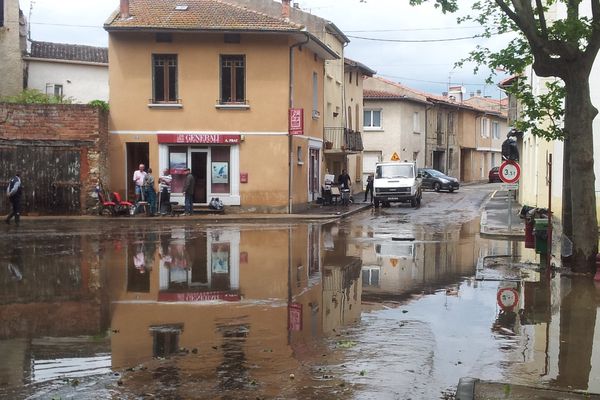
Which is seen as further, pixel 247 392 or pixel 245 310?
pixel 245 310

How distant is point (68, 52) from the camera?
43375 mm

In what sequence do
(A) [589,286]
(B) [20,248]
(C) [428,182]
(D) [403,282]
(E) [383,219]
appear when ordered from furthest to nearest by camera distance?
(C) [428,182], (E) [383,219], (B) [20,248], (D) [403,282], (A) [589,286]

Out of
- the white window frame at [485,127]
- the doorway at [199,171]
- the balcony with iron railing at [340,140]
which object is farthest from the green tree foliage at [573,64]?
the white window frame at [485,127]

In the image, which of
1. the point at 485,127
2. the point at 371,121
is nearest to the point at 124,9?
the point at 371,121

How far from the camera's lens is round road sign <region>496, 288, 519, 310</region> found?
1062 centimetres

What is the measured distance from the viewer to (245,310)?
10078 mm

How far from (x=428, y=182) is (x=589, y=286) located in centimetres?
3725

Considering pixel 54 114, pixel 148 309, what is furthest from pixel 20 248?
pixel 54 114

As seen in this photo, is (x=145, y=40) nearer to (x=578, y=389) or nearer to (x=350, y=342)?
(x=350, y=342)

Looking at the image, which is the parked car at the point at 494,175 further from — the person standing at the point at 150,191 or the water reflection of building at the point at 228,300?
the water reflection of building at the point at 228,300

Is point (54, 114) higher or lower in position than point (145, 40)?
lower

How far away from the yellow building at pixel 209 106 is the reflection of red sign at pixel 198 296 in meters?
17.6

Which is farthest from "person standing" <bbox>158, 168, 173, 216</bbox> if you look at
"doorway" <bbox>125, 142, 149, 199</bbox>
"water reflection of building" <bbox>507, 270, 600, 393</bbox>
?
"water reflection of building" <bbox>507, 270, 600, 393</bbox>

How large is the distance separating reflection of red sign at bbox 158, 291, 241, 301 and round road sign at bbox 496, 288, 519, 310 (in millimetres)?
3903
